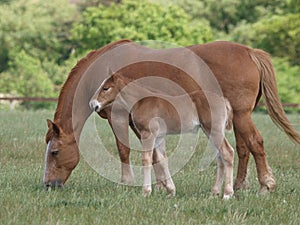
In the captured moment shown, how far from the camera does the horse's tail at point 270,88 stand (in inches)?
349

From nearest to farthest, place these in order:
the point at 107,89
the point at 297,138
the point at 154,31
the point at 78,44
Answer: the point at 107,89
the point at 297,138
the point at 154,31
the point at 78,44

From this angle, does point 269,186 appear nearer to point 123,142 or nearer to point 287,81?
point 123,142

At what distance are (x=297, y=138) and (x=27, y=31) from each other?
49.4m

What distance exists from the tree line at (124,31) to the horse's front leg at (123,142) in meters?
39.2

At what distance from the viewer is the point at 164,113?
8.36 m

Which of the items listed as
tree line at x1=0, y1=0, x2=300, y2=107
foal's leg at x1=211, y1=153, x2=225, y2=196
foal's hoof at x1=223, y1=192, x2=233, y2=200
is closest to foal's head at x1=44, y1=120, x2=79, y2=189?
foal's leg at x1=211, y1=153, x2=225, y2=196

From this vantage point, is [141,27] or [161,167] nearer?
[161,167]

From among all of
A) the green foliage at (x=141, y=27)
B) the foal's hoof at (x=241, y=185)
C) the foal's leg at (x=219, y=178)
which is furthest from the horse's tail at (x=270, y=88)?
the green foliage at (x=141, y=27)

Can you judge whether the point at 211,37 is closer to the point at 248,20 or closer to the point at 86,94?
the point at 248,20

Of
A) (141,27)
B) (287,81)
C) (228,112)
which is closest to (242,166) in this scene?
(228,112)

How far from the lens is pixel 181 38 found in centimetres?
4991

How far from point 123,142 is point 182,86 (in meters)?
1.41

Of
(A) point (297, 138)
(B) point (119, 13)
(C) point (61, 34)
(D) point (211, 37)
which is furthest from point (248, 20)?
(A) point (297, 138)

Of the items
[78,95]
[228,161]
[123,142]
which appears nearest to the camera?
[228,161]
